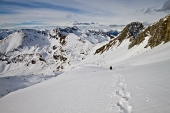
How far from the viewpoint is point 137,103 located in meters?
6.62

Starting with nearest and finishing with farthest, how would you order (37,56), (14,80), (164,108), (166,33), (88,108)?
(164,108) → (88,108) → (166,33) → (14,80) → (37,56)

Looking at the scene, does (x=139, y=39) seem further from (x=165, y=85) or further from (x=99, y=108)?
(x=99, y=108)

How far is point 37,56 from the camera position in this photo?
7771 inches

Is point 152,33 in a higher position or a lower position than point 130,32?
lower

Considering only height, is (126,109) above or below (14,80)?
above

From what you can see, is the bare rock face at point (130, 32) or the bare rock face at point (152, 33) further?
the bare rock face at point (130, 32)

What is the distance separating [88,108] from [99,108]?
27.9 inches

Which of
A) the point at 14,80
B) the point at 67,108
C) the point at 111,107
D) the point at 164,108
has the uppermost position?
the point at 164,108

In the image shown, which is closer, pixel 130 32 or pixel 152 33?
pixel 152 33

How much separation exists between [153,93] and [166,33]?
1153 inches

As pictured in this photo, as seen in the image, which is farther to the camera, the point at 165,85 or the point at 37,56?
the point at 37,56

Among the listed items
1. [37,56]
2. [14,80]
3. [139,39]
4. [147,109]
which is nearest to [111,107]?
[147,109]

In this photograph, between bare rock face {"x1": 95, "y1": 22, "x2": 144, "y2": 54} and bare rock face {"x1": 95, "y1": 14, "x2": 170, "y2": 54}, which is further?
bare rock face {"x1": 95, "y1": 22, "x2": 144, "y2": 54}

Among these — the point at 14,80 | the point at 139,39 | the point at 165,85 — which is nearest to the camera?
the point at 165,85
